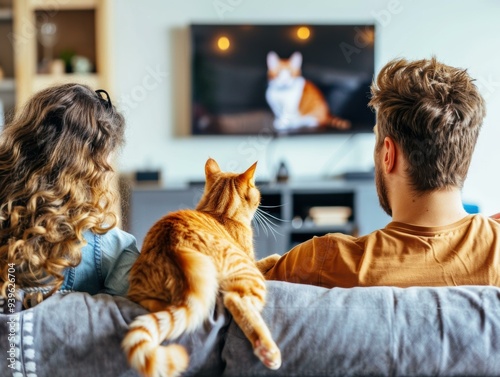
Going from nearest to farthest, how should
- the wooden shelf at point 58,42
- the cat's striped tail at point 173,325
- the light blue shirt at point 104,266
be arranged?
1. the cat's striped tail at point 173,325
2. the light blue shirt at point 104,266
3. the wooden shelf at point 58,42

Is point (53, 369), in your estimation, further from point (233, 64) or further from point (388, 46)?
point (388, 46)

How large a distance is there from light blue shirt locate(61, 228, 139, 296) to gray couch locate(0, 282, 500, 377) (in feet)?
0.63

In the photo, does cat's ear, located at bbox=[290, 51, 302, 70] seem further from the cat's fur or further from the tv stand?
the tv stand

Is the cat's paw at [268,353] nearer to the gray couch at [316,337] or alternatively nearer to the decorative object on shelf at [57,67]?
the gray couch at [316,337]

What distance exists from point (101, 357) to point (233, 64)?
147 inches

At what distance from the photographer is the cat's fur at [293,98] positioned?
15.1ft

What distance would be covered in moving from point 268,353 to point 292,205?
348 centimetres

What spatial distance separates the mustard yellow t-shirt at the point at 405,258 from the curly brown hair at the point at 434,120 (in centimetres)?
10

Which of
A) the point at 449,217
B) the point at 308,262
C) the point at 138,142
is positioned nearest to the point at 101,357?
the point at 308,262

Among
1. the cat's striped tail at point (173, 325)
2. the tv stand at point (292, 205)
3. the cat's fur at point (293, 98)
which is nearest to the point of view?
the cat's striped tail at point (173, 325)

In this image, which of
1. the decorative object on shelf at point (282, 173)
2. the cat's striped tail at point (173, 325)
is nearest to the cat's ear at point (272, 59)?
the decorative object on shelf at point (282, 173)

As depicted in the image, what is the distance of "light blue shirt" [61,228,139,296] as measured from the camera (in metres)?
1.24

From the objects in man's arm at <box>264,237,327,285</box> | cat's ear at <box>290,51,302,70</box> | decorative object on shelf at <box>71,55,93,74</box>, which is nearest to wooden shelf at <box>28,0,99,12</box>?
decorative object on shelf at <box>71,55,93,74</box>

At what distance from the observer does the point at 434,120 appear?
4.15 feet
